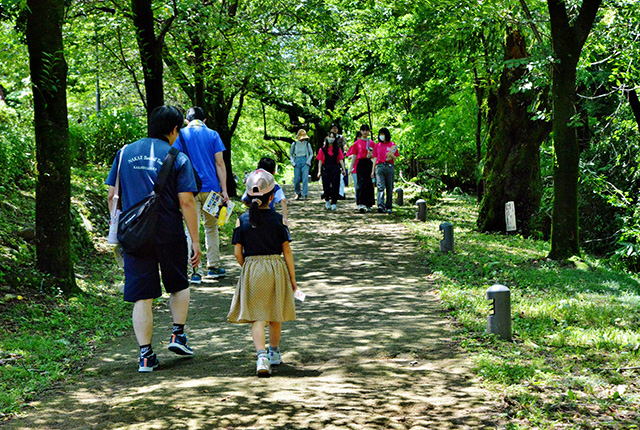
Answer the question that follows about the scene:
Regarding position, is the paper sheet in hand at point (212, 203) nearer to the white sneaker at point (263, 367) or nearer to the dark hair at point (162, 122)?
the dark hair at point (162, 122)

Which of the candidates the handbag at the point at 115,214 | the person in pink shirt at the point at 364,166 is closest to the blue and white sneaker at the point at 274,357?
the handbag at the point at 115,214

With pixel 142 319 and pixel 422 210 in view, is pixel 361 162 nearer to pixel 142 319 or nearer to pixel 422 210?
pixel 422 210

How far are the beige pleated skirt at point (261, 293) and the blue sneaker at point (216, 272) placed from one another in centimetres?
433

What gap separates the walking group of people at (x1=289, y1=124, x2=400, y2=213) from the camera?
16.5 meters

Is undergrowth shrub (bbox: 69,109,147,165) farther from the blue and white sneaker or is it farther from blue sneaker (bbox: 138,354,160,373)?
the blue and white sneaker

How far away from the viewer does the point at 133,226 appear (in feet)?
18.7

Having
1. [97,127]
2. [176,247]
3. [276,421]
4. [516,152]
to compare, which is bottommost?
[276,421]

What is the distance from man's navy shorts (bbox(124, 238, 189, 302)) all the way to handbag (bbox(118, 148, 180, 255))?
0.35 ft

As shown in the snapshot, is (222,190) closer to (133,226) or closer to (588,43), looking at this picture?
(133,226)

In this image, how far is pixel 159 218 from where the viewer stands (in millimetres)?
5789

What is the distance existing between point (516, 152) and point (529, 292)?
20.3 feet

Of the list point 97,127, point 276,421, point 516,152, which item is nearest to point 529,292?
point 276,421

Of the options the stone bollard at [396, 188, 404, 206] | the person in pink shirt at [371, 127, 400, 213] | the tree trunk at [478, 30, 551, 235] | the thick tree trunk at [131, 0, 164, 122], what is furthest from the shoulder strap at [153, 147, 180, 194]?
the stone bollard at [396, 188, 404, 206]

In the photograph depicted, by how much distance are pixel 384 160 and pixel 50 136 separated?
9.55m
